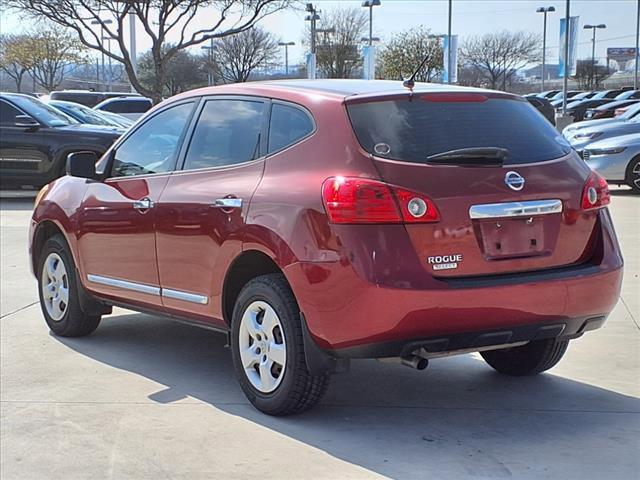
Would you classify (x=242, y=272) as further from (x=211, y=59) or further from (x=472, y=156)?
(x=211, y=59)

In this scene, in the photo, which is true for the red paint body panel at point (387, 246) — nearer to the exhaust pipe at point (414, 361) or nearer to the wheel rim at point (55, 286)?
the exhaust pipe at point (414, 361)

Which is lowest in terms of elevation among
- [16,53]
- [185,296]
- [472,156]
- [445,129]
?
[185,296]

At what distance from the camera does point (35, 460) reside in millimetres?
4336

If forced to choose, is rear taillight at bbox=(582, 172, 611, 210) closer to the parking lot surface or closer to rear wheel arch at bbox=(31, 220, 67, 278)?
the parking lot surface

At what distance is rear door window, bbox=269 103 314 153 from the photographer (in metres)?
4.77

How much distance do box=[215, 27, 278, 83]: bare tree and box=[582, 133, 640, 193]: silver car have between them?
42266 mm

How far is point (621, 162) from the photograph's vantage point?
49.9 feet

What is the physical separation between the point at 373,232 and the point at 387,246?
0.09 metres

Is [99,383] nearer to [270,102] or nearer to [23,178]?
[270,102]

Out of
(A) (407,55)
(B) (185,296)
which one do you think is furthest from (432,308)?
(A) (407,55)

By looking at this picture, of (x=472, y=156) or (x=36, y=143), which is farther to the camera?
(x=36, y=143)

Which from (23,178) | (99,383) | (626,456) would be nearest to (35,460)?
(99,383)

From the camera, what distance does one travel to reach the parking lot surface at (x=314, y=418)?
13.8ft

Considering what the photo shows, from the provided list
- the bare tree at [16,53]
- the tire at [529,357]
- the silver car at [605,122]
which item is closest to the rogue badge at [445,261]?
the tire at [529,357]
